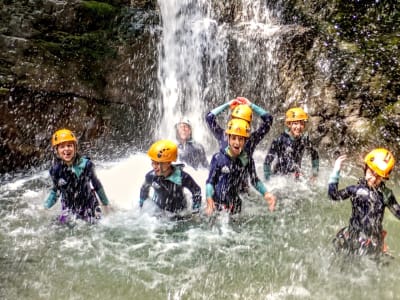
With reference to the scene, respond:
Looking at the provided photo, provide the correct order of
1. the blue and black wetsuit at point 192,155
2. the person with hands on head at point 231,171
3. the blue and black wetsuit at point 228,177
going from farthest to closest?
the blue and black wetsuit at point 192,155 → the blue and black wetsuit at point 228,177 → the person with hands on head at point 231,171

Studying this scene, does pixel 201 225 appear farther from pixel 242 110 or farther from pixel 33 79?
pixel 33 79

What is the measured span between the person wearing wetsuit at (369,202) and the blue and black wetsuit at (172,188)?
71.5 inches

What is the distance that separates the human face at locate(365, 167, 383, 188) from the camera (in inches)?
177

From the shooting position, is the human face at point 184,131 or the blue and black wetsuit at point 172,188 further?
the human face at point 184,131

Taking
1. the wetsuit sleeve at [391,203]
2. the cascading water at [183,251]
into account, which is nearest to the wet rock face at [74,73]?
the cascading water at [183,251]

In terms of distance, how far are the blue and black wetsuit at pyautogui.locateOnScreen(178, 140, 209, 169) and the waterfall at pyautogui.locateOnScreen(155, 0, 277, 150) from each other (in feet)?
7.98

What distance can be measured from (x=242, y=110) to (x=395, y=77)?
12.9ft

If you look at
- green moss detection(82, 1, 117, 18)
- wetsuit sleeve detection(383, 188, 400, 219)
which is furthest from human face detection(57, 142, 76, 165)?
green moss detection(82, 1, 117, 18)

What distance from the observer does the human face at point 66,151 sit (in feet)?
18.0

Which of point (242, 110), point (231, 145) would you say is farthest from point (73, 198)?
point (242, 110)

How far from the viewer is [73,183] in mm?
5598

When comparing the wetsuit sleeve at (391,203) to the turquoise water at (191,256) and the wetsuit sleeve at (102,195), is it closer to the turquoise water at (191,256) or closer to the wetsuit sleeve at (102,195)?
the turquoise water at (191,256)

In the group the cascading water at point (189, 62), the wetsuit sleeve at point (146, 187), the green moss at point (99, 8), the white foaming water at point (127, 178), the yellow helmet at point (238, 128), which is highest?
the green moss at point (99, 8)

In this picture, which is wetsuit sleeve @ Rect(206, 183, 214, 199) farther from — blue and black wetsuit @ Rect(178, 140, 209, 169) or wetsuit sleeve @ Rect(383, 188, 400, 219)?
wetsuit sleeve @ Rect(383, 188, 400, 219)
